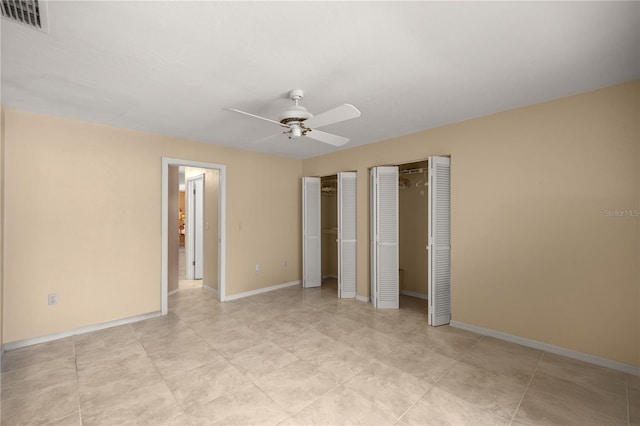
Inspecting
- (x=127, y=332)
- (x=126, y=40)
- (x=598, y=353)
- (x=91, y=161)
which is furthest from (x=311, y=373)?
(x=91, y=161)

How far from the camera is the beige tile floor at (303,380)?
74.6 inches

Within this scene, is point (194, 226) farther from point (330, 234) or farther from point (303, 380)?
point (303, 380)

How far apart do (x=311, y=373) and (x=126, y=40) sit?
2.81m

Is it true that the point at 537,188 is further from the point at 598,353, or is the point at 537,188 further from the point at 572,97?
the point at 598,353

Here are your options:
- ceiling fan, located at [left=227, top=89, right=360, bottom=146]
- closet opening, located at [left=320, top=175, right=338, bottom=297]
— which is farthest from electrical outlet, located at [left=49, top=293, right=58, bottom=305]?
closet opening, located at [left=320, top=175, right=338, bottom=297]

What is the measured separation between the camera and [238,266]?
4680 mm

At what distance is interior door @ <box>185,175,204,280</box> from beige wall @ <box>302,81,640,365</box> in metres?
4.59

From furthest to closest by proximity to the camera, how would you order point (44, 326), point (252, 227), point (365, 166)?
point (252, 227)
point (365, 166)
point (44, 326)

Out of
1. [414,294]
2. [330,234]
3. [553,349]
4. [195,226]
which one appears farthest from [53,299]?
[553,349]

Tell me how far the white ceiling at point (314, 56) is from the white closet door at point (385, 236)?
1223 mm

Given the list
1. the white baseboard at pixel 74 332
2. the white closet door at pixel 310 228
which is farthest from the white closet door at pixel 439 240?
the white baseboard at pixel 74 332

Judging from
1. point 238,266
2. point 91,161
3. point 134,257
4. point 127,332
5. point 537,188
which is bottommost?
point 127,332

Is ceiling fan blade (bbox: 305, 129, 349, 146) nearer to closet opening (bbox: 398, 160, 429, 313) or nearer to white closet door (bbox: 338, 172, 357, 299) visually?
white closet door (bbox: 338, 172, 357, 299)

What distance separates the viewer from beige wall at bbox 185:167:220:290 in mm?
4930
